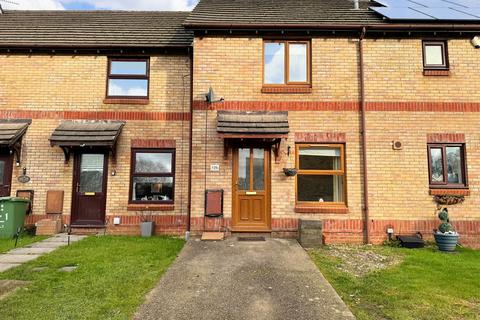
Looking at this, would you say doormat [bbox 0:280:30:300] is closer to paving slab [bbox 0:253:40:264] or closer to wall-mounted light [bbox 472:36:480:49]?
paving slab [bbox 0:253:40:264]

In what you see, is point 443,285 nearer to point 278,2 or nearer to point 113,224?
point 113,224

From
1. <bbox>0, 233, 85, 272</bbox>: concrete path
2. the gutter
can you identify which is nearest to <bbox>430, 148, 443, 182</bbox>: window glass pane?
the gutter

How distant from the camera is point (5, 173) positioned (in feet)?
29.0

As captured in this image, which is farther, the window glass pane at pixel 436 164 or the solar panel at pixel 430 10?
the solar panel at pixel 430 10

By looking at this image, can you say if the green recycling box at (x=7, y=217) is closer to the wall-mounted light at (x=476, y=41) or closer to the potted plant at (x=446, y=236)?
the potted plant at (x=446, y=236)

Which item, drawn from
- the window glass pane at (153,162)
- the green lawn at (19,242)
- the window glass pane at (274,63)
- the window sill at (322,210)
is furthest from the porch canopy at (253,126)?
the green lawn at (19,242)

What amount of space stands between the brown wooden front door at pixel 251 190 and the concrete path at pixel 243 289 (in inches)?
60.5

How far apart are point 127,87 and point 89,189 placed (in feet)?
11.0

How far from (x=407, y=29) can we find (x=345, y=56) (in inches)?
73.7

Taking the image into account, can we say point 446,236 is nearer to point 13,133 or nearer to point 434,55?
point 434,55

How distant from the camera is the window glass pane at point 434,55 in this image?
27.9ft

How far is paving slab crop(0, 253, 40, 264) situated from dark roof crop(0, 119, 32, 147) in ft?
11.7

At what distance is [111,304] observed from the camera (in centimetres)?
390

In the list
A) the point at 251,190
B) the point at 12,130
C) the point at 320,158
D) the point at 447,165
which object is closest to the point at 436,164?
the point at 447,165
